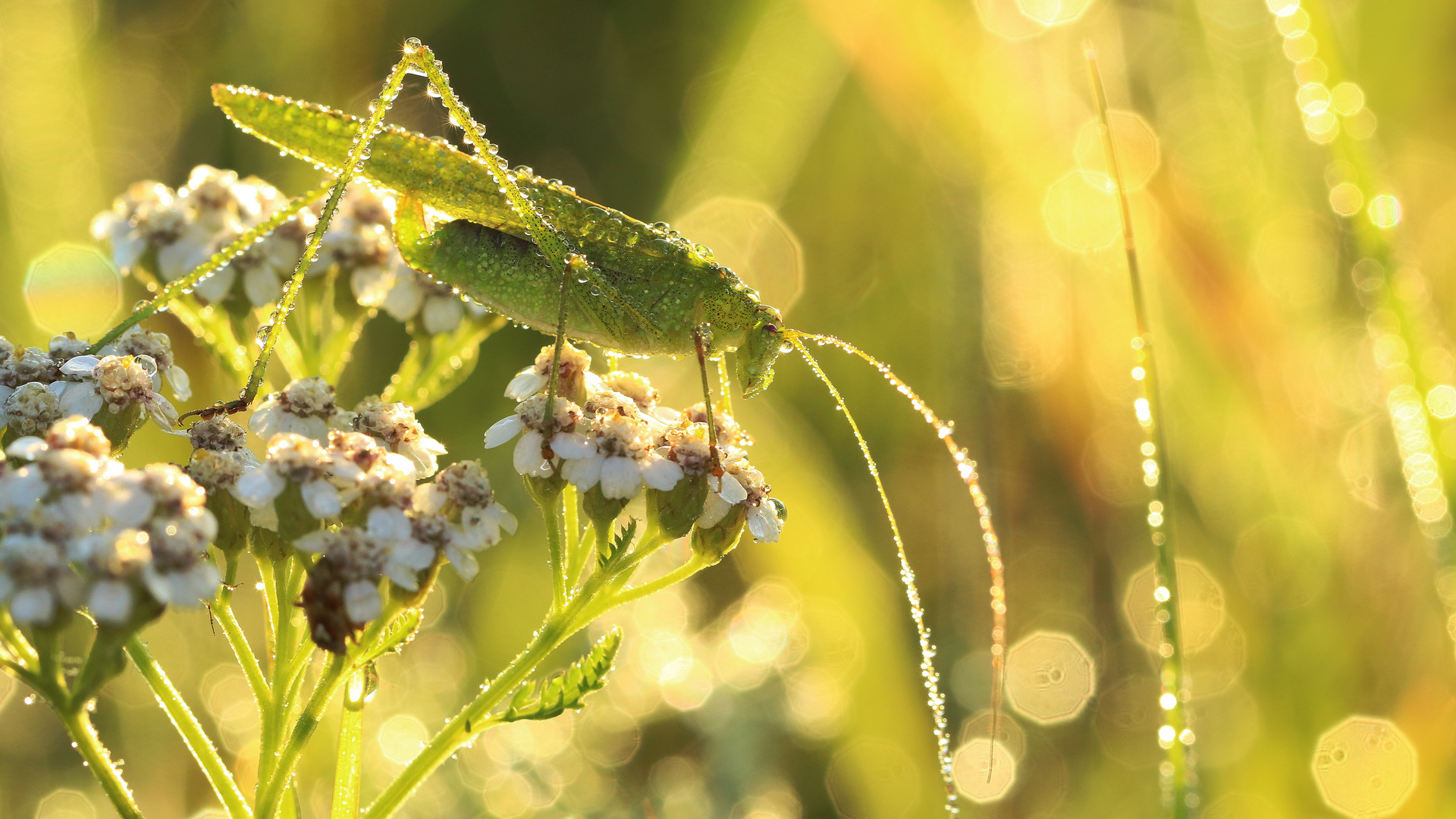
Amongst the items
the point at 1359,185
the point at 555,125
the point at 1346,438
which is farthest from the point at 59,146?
the point at 1346,438

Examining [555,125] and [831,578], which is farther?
[555,125]

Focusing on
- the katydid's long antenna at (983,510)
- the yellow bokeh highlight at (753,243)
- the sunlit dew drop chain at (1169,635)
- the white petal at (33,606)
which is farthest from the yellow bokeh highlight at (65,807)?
the sunlit dew drop chain at (1169,635)

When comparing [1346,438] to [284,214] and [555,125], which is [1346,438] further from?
[555,125]

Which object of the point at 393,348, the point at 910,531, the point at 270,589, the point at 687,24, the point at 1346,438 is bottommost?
the point at 270,589

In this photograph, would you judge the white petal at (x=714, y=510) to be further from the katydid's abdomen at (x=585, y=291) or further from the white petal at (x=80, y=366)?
the white petal at (x=80, y=366)

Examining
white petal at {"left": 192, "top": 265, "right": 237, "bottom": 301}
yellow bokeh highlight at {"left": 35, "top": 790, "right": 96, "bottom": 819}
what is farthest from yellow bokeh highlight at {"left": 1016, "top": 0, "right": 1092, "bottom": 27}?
yellow bokeh highlight at {"left": 35, "top": 790, "right": 96, "bottom": 819}

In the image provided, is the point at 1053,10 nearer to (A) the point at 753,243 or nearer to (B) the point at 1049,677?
(A) the point at 753,243
